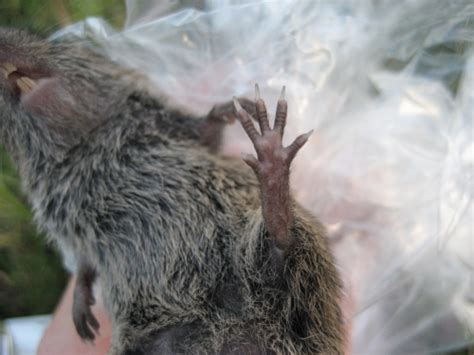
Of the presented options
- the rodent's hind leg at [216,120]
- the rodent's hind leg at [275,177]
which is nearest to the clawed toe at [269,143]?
the rodent's hind leg at [275,177]

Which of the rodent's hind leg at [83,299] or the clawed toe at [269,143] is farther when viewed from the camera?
the rodent's hind leg at [83,299]

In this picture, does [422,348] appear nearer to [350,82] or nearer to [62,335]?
[350,82]

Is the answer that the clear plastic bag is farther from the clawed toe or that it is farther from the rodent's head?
the clawed toe

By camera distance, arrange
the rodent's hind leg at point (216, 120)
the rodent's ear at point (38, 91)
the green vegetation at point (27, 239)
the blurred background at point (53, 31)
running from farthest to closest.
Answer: the green vegetation at point (27, 239) → the blurred background at point (53, 31) → the rodent's hind leg at point (216, 120) → the rodent's ear at point (38, 91)

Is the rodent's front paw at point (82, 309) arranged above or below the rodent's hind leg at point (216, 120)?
below

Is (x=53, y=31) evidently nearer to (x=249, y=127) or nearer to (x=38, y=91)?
(x=38, y=91)

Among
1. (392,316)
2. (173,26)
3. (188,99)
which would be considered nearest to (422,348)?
(392,316)

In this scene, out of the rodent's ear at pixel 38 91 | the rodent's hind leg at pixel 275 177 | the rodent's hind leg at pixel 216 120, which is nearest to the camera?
the rodent's hind leg at pixel 275 177

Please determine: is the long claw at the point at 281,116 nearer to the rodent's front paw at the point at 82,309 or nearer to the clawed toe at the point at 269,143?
the clawed toe at the point at 269,143
